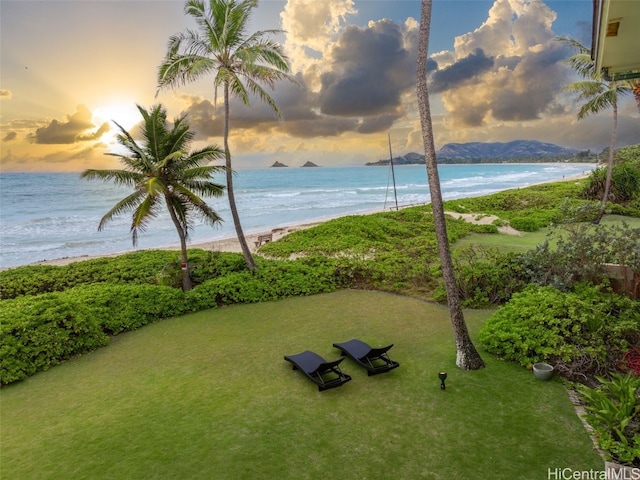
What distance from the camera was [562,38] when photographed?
20406 millimetres

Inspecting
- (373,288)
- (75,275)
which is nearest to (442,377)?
(373,288)

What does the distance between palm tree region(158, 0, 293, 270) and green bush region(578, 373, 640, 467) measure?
11.1 metres

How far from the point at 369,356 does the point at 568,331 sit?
4.00 metres

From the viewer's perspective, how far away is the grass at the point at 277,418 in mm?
5234

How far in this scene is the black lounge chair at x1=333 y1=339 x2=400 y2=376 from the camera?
7.60m

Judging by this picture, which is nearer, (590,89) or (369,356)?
(369,356)

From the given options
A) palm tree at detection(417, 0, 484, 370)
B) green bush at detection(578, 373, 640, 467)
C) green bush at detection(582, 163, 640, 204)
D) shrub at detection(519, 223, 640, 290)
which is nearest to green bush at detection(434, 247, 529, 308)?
shrub at detection(519, 223, 640, 290)

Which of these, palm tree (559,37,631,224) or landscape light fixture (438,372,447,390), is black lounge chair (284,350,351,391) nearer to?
landscape light fixture (438,372,447,390)

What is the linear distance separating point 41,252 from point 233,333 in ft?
81.8

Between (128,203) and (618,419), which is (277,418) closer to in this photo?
(618,419)

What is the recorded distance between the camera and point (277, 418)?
20.6ft

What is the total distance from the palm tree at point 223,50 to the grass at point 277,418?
6929 millimetres

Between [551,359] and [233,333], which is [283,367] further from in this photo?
[551,359]

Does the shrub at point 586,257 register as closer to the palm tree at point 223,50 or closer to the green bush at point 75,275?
the palm tree at point 223,50
